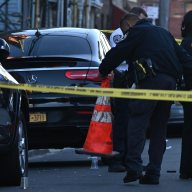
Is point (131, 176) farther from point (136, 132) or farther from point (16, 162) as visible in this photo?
point (16, 162)

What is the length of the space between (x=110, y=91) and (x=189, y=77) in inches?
34.3

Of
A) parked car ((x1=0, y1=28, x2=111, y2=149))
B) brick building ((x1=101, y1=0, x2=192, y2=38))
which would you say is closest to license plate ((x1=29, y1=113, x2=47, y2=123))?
parked car ((x1=0, y1=28, x2=111, y2=149))

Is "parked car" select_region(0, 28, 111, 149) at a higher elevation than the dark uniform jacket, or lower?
lower

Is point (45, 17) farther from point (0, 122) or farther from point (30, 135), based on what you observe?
point (0, 122)

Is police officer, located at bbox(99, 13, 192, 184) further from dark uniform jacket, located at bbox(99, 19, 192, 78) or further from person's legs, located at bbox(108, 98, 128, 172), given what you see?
person's legs, located at bbox(108, 98, 128, 172)

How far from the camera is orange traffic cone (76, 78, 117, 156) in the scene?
8.34 m

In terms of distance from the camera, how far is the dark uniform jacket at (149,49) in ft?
25.4

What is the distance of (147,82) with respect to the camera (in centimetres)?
774

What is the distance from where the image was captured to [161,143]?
7.92 metres

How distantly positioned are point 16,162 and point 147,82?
1433 millimetres

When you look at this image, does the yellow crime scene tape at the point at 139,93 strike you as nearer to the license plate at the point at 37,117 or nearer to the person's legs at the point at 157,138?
the person's legs at the point at 157,138

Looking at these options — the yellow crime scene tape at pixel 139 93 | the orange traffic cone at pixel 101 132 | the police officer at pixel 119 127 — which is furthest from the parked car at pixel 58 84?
the yellow crime scene tape at pixel 139 93

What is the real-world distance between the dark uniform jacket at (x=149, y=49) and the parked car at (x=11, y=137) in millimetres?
1032

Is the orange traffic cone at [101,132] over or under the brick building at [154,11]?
over
